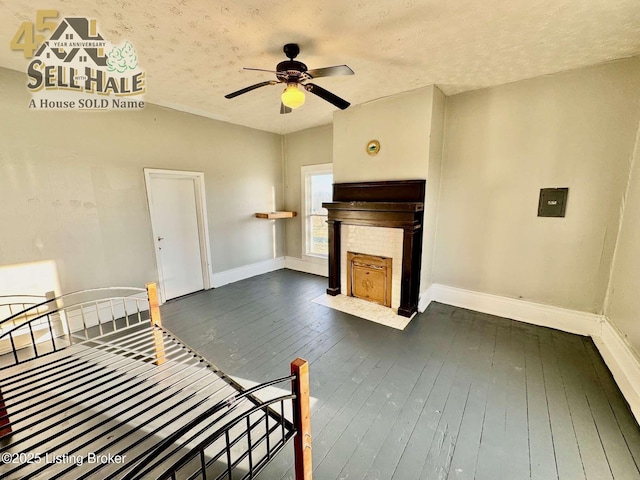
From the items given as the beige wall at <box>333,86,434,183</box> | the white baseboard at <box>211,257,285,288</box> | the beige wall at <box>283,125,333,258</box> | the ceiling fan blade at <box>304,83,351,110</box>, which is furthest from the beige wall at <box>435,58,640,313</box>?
the white baseboard at <box>211,257,285,288</box>

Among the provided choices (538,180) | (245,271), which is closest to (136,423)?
(245,271)

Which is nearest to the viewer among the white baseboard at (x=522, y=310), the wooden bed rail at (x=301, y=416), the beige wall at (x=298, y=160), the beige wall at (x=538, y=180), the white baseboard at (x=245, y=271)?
the wooden bed rail at (x=301, y=416)

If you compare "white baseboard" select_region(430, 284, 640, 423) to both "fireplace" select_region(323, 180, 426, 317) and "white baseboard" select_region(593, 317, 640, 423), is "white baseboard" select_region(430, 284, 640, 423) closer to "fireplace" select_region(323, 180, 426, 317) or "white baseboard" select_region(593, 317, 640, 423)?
"white baseboard" select_region(593, 317, 640, 423)

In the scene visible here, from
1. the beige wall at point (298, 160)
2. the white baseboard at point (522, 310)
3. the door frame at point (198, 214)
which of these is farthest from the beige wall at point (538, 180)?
the door frame at point (198, 214)

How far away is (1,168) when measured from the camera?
2492 millimetres

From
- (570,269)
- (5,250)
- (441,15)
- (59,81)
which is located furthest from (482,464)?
(59,81)

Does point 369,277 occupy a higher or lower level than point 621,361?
higher

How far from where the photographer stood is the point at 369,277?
12.0ft

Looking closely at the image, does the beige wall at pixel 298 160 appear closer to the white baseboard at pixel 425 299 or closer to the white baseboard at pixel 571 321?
the white baseboard at pixel 425 299

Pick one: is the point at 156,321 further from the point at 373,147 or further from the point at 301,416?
the point at 373,147

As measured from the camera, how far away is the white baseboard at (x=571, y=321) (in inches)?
80.0

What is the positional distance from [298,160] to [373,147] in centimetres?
201

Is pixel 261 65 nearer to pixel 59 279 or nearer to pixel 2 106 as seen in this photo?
pixel 2 106

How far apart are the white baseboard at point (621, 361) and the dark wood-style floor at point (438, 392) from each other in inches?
2.4
